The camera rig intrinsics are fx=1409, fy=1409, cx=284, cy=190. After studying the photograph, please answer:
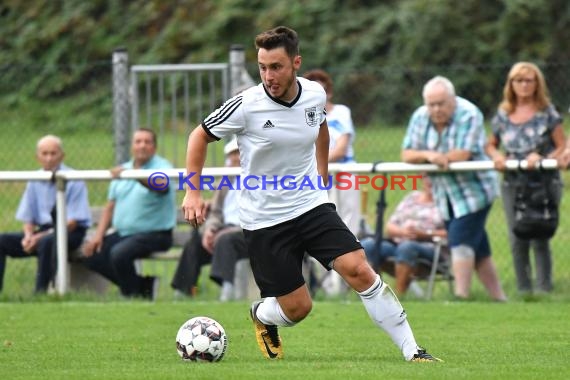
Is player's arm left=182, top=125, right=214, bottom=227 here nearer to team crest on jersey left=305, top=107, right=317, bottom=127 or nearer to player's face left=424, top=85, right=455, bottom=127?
team crest on jersey left=305, top=107, right=317, bottom=127

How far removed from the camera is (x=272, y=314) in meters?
8.46

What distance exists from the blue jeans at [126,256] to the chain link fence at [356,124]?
1.53 feet

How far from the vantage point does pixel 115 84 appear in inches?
551

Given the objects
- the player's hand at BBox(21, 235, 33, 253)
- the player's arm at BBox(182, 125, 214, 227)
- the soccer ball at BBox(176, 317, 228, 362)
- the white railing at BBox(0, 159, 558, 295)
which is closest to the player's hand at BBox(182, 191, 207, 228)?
the player's arm at BBox(182, 125, 214, 227)

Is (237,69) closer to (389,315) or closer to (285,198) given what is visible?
(285,198)

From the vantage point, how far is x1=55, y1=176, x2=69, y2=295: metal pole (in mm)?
12648

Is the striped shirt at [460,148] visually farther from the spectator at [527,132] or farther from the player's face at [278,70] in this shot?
the player's face at [278,70]

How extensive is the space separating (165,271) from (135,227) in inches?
61.2

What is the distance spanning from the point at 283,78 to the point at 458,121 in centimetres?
428

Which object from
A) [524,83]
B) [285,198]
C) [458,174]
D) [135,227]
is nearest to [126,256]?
[135,227]

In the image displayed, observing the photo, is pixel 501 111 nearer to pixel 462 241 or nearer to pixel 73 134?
pixel 462 241

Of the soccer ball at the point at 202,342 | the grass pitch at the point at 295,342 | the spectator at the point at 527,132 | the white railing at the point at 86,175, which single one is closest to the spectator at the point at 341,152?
the white railing at the point at 86,175

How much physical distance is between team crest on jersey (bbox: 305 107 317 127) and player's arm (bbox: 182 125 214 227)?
0.57m

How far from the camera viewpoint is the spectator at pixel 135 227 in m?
12.8
